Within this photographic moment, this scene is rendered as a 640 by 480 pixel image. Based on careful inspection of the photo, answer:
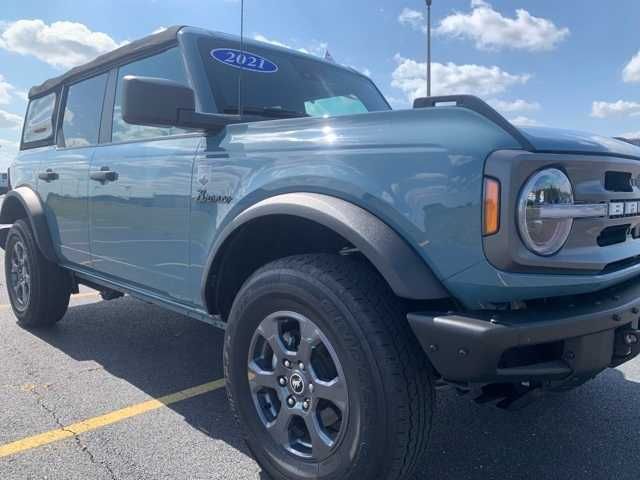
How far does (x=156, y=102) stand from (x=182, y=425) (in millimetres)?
1630

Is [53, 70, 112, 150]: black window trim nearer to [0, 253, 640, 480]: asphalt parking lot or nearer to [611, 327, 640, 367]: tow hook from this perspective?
[0, 253, 640, 480]: asphalt parking lot

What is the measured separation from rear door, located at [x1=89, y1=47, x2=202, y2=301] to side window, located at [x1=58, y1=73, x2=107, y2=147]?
306 millimetres

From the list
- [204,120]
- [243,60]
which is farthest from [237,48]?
[204,120]

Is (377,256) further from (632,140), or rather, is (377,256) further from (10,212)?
(10,212)

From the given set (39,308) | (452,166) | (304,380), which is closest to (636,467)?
(304,380)

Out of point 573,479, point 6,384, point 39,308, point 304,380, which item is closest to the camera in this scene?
point 304,380

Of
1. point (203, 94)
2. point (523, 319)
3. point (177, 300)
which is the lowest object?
point (177, 300)

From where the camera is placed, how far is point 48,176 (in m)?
4.23

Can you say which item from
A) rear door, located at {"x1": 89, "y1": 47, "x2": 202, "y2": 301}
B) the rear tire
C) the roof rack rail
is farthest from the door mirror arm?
the rear tire

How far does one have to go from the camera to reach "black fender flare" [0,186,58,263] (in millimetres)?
4184

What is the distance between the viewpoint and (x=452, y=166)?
178cm

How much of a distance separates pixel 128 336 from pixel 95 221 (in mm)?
1248

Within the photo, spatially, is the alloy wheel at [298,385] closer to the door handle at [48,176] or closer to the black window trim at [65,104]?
the black window trim at [65,104]

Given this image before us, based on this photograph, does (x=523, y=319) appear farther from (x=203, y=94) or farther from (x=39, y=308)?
(x=39, y=308)
